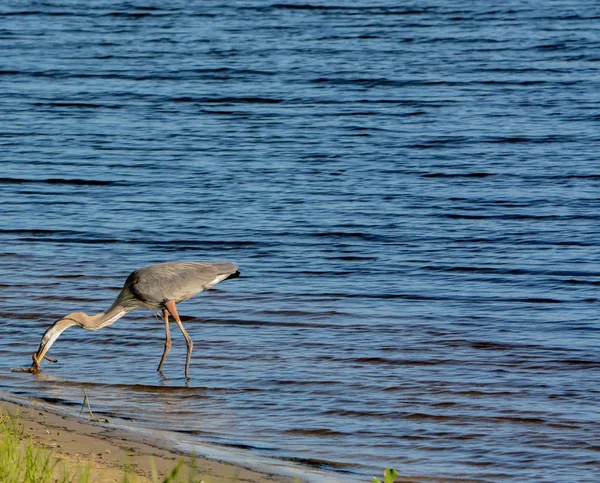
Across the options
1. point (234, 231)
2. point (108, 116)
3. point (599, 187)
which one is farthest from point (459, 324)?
point (108, 116)

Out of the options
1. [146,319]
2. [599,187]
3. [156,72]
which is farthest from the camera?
[156,72]

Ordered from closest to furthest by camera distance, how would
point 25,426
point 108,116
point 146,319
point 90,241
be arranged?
point 25,426
point 146,319
point 90,241
point 108,116

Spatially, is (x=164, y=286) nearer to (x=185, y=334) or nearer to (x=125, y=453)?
(x=185, y=334)

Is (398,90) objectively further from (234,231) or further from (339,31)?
(234,231)

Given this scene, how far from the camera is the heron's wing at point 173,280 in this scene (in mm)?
9500

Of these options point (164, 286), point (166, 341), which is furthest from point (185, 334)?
point (164, 286)

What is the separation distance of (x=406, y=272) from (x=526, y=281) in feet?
3.97

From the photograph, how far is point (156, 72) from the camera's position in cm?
2395

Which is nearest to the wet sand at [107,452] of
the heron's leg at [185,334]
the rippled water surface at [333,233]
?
the rippled water surface at [333,233]

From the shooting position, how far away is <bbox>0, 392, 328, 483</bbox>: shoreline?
20.4ft

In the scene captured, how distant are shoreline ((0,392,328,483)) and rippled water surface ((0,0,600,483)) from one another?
0.35 m

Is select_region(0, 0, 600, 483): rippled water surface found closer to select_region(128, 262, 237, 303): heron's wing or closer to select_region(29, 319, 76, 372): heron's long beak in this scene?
select_region(29, 319, 76, 372): heron's long beak

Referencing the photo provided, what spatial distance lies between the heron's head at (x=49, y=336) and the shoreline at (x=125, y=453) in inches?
52.4

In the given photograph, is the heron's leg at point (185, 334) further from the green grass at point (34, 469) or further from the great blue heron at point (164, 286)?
the green grass at point (34, 469)
